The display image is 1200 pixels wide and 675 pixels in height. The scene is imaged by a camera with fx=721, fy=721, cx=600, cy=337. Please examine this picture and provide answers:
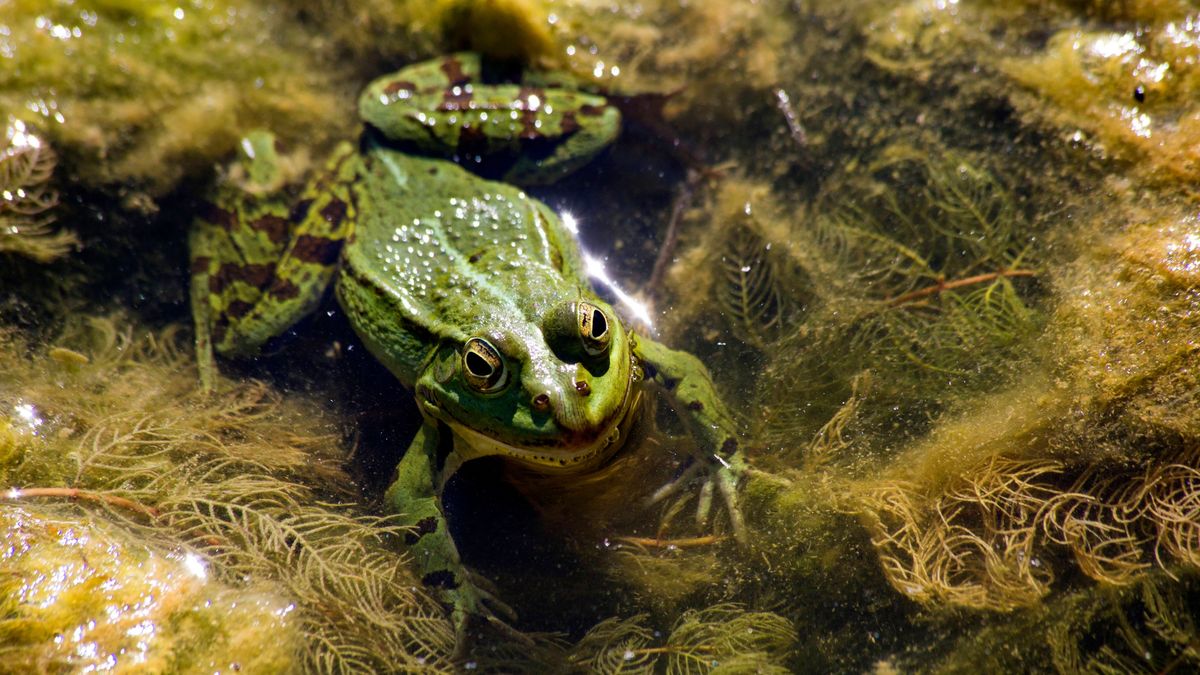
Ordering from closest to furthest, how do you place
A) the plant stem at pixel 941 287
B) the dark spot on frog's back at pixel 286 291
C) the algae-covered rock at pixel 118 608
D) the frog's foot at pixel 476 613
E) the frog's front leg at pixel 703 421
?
the algae-covered rock at pixel 118 608 < the frog's foot at pixel 476 613 < the frog's front leg at pixel 703 421 < the plant stem at pixel 941 287 < the dark spot on frog's back at pixel 286 291

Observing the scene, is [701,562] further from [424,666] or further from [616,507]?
[424,666]

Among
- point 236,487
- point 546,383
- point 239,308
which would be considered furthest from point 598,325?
point 239,308

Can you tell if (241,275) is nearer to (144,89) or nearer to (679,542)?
(144,89)

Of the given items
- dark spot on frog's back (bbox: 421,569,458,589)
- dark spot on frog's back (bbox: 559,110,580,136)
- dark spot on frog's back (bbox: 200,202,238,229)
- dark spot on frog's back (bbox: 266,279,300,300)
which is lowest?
dark spot on frog's back (bbox: 421,569,458,589)

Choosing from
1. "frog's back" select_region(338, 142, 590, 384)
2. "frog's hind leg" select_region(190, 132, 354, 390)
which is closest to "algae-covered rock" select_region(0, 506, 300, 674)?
"frog's hind leg" select_region(190, 132, 354, 390)

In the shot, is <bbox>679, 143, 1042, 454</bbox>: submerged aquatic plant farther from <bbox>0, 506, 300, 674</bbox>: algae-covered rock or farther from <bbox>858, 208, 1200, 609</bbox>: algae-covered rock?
<bbox>0, 506, 300, 674</bbox>: algae-covered rock

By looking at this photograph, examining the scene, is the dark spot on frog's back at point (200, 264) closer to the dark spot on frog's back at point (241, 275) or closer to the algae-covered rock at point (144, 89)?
the dark spot on frog's back at point (241, 275)

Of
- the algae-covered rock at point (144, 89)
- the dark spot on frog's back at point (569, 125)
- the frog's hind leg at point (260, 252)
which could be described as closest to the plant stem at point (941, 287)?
the dark spot on frog's back at point (569, 125)

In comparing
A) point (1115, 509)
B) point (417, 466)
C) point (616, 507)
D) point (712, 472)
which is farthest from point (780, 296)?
point (417, 466)
